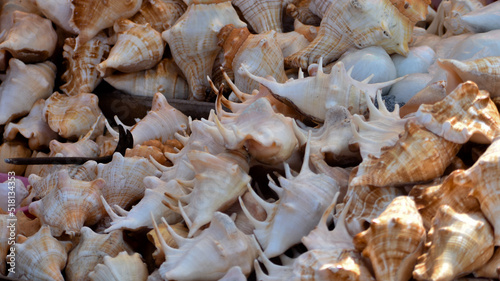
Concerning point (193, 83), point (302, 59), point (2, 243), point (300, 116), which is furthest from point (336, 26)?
point (2, 243)

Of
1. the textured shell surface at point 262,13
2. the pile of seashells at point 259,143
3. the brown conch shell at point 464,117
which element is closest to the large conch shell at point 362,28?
the pile of seashells at point 259,143

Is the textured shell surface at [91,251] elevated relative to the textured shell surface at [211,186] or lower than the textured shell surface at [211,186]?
lower

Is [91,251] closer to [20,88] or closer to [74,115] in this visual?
[74,115]

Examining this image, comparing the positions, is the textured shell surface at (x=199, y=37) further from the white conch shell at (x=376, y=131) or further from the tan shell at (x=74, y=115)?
the white conch shell at (x=376, y=131)

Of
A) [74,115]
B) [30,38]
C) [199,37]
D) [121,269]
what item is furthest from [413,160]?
[30,38]

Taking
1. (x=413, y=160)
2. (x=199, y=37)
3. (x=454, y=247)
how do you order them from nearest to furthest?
(x=454, y=247) → (x=413, y=160) → (x=199, y=37)

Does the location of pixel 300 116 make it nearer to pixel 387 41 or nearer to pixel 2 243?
pixel 387 41
